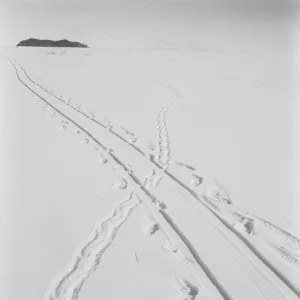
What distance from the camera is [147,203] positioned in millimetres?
2756

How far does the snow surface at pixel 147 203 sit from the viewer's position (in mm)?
1935

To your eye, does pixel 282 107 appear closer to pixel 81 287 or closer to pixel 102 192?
pixel 102 192

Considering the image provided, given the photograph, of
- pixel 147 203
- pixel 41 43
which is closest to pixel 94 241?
pixel 147 203

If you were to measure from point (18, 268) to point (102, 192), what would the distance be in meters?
1.11

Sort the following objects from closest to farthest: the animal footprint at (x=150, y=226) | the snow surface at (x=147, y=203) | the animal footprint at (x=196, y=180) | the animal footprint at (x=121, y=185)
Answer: the snow surface at (x=147, y=203) < the animal footprint at (x=150, y=226) < the animal footprint at (x=121, y=185) < the animal footprint at (x=196, y=180)

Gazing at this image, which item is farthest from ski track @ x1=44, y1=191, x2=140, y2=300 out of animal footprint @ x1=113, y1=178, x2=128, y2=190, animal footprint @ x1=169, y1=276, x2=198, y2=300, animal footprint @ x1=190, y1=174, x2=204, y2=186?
animal footprint @ x1=190, y1=174, x2=204, y2=186

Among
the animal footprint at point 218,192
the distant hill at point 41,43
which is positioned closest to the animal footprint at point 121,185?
the animal footprint at point 218,192

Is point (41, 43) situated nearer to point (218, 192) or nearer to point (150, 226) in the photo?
point (218, 192)

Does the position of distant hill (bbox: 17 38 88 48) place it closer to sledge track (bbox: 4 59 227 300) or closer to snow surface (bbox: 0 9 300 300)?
snow surface (bbox: 0 9 300 300)

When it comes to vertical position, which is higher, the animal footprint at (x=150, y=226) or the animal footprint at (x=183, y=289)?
the animal footprint at (x=150, y=226)

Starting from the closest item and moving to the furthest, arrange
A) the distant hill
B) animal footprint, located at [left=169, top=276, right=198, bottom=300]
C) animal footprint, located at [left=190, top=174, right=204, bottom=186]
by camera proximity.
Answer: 1. animal footprint, located at [left=169, top=276, right=198, bottom=300]
2. animal footprint, located at [left=190, top=174, right=204, bottom=186]
3. the distant hill

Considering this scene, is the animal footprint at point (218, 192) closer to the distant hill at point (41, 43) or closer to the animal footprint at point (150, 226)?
the animal footprint at point (150, 226)

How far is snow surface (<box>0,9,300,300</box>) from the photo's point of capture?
6.35 ft

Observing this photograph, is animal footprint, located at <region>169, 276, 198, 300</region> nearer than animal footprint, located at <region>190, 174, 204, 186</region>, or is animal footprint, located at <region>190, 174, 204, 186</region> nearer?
animal footprint, located at <region>169, 276, 198, 300</region>
